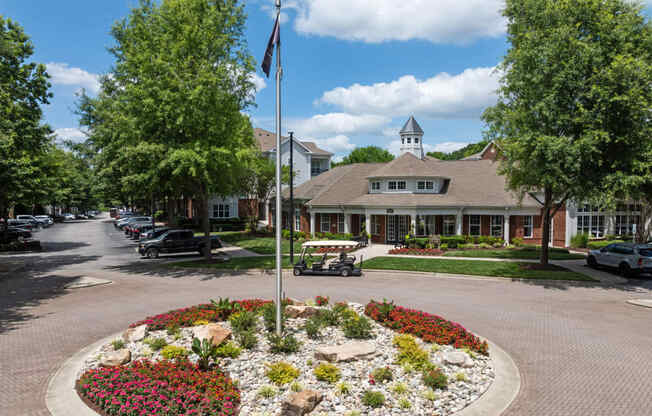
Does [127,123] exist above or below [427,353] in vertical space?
above

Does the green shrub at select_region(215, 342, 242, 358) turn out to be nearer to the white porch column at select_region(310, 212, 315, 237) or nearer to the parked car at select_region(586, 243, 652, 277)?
the parked car at select_region(586, 243, 652, 277)

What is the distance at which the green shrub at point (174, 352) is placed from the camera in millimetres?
9125

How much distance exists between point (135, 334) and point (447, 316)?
9.49m

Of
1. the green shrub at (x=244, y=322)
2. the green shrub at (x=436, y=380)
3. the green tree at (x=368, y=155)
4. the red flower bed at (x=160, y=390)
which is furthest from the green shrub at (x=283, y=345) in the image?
the green tree at (x=368, y=155)

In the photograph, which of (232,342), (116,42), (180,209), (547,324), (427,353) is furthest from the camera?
(180,209)

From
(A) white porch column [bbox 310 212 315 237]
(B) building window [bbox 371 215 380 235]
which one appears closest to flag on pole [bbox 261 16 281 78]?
(B) building window [bbox 371 215 380 235]

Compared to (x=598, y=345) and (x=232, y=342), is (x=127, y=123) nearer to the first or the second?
(x=232, y=342)

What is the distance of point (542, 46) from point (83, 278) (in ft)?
Answer: 80.3

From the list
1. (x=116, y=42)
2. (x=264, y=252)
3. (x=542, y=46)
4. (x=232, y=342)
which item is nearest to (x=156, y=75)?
(x=116, y=42)

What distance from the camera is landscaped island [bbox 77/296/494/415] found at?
7.17 metres

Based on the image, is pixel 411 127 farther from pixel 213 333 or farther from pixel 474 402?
pixel 474 402

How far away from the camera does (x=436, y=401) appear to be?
7449 mm

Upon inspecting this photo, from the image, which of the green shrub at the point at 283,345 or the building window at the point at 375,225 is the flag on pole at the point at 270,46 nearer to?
the green shrub at the point at 283,345

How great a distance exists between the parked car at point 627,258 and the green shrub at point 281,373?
20403 mm
